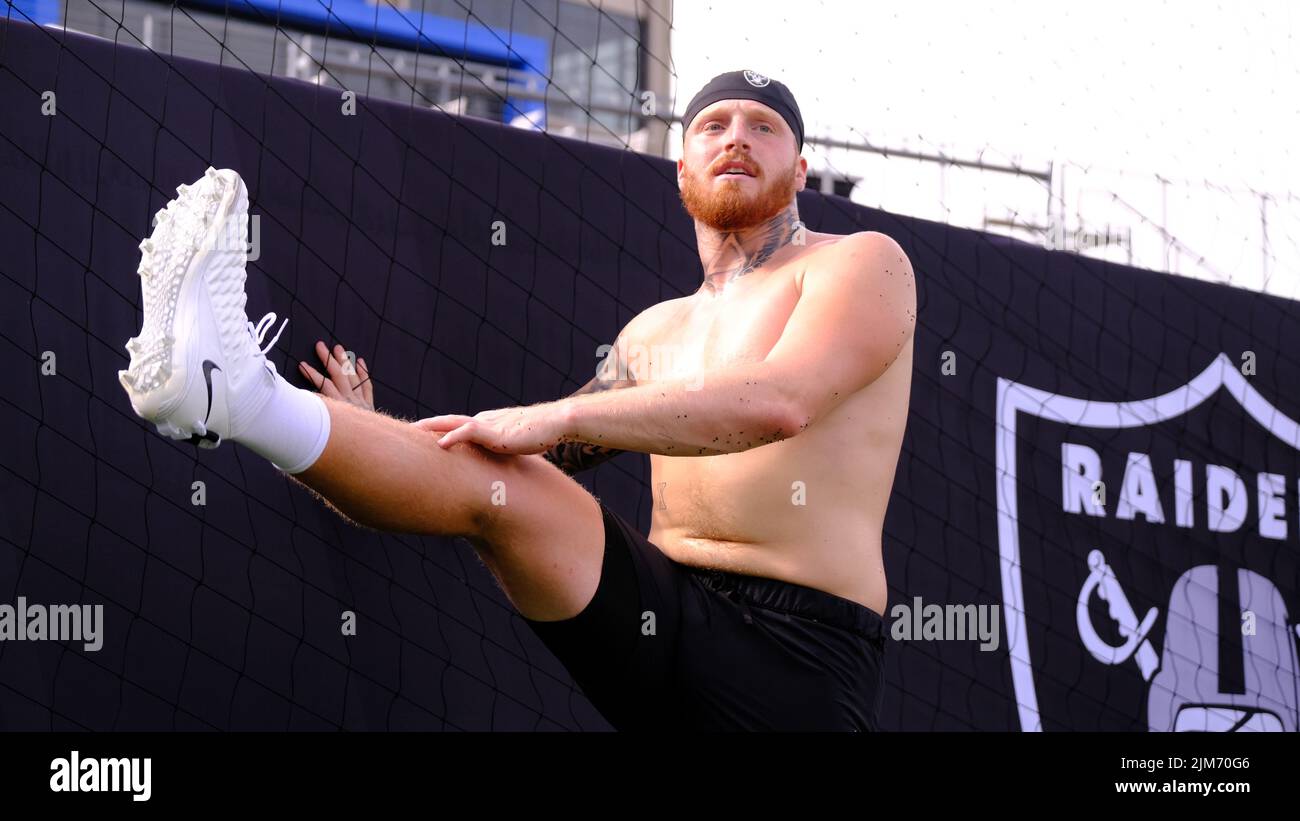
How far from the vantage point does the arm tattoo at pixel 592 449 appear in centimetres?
252

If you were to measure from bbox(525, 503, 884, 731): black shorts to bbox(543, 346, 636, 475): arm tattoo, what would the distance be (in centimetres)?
27

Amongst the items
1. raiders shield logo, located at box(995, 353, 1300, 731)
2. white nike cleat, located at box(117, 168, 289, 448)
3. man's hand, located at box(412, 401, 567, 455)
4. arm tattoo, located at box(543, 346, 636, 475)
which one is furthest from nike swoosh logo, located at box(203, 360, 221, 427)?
raiders shield logo, located at box(995, 353, 1300, 731)

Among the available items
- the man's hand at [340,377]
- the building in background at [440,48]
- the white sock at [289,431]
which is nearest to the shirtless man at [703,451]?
the white sock at [289,431]

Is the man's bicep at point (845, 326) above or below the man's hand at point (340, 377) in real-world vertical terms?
below

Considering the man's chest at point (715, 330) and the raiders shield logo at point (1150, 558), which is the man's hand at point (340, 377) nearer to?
the man's chest at point (715, 330)

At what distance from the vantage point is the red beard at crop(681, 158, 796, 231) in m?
2.47

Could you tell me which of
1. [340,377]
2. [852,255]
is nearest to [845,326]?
[852,255]

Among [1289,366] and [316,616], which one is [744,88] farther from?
[1289,366]

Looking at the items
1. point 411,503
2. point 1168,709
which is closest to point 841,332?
point 411,503

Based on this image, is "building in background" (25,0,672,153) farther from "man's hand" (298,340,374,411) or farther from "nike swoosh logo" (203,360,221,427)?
"nike swoosh logo" (203,360,221,427)

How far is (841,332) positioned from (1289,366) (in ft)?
9.01

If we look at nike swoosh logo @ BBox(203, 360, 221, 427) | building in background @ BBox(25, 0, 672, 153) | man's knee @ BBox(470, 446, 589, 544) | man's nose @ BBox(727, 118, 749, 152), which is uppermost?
building in background @ BBox(25, 0, 672, 153)

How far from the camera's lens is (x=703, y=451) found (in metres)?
2.10
